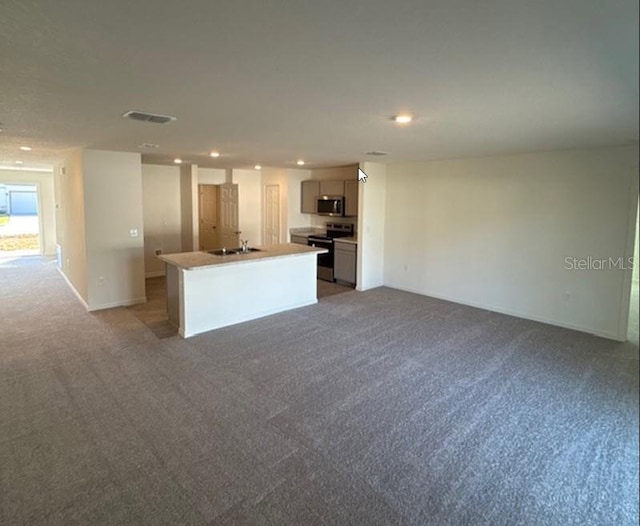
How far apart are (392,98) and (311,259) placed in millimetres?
3744

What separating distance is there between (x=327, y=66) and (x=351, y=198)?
18.0ft

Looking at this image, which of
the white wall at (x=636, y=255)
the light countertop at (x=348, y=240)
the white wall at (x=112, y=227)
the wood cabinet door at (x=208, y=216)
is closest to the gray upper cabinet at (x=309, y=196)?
the light countertop at (x=348, y=240)

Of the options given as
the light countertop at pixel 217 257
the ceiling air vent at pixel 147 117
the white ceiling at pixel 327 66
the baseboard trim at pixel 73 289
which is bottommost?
the baseboard trim at pixel 73 289

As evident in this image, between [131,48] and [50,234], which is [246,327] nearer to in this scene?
[131,48]

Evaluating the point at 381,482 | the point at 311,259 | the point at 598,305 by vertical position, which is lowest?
the point at 381,482

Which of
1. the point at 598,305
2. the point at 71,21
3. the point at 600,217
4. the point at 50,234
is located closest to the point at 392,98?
the point at 71,21

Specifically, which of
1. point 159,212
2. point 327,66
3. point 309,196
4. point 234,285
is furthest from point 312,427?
point 159,212

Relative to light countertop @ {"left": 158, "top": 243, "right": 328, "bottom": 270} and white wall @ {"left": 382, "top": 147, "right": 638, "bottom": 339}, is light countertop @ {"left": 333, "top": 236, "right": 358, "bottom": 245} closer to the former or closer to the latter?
white wall @ {"left": 382, "top": 147, "right": 638, "bottom": 339}

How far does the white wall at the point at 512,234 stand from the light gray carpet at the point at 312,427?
63 centimetres

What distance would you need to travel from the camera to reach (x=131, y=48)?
180 cm

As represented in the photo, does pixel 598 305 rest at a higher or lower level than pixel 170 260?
lower

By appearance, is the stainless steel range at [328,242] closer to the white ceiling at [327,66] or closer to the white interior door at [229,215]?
the white interior door at [229,215]

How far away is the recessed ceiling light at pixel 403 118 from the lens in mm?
3027

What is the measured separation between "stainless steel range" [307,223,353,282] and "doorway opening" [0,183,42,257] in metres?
7.55
